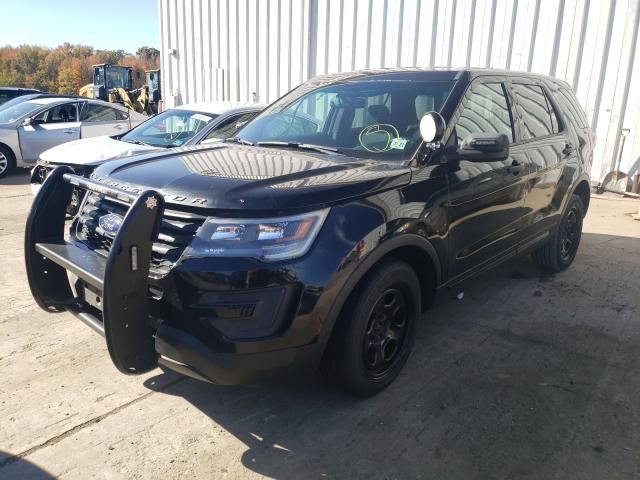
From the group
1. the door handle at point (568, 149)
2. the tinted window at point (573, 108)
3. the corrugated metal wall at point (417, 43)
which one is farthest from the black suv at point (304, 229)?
the corrugated metal wall at point (417, 43)

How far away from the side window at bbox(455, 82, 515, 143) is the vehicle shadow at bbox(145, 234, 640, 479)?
1.45m

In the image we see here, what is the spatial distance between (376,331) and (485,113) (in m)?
1.78

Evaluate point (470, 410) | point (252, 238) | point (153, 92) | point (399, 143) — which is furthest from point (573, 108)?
point (153, 92)

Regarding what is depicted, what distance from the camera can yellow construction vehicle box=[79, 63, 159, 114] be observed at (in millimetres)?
22969

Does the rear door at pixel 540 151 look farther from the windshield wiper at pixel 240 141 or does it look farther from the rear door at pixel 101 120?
the rear door at pixel 101 120

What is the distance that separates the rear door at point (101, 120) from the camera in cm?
1047

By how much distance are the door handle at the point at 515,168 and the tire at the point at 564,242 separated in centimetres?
122

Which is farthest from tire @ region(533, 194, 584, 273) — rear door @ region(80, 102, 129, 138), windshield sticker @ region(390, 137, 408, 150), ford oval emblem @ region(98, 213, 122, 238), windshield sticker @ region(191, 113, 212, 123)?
rear door @ region(80, 102, 129, 138)

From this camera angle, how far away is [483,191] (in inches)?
138

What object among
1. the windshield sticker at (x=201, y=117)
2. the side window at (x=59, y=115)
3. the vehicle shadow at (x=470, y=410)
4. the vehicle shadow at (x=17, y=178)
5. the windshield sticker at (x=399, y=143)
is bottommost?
the vehicle shadow at (x=17, y=178)

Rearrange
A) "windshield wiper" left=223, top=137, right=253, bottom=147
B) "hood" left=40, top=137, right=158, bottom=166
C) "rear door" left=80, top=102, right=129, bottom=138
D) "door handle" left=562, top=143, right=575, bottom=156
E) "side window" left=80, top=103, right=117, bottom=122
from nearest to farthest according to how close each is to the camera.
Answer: "windshield wiper" left=223, top=137, right=253, bottom=147 → "door handle" left=562, top=143, right=575, bottom=156 → "hood" left=40, top=137, right=158, bottom=166 → "rear door" left=80, top=102, right=129, bottom=138 → "side window" left=80, top=103, right=117, bottom=122

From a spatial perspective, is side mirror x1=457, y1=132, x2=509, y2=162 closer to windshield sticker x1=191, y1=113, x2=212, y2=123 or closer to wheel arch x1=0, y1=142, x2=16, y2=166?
windshield sticker x1=191, y1=113, x2=212, y2=123

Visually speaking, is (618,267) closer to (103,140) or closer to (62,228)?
(62,228)

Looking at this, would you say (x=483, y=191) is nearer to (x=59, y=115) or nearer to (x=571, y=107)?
(x=571, y=107)
